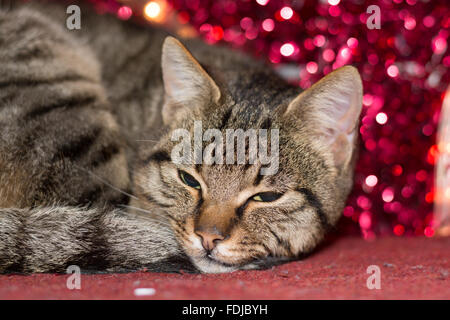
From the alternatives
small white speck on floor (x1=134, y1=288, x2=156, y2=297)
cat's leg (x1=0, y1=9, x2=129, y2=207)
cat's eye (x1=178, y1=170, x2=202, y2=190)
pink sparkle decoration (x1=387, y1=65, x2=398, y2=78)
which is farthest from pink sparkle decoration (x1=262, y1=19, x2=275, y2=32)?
small white speck on floor (x1=134, y1=288, x2=156, y2=297)

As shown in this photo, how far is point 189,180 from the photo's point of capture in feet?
5.36

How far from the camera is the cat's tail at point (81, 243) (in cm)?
135

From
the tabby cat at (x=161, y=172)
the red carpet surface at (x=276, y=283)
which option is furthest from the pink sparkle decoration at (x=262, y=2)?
the red carpet surface at (x=276, y=283)

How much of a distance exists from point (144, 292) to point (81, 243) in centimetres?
37

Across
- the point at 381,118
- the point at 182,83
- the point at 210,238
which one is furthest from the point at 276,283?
the point at 381,118

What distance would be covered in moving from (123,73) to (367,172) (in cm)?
127

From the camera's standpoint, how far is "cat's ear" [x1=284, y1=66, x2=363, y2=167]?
61.9 inches

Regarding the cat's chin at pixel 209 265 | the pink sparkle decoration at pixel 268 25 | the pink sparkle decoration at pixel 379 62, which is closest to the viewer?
the cat's chin at pixel 209 265

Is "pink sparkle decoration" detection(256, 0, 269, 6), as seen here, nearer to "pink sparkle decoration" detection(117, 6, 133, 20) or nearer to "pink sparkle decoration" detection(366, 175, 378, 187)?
"pink sparkle decoration" detection(117, 6, 133, 20)

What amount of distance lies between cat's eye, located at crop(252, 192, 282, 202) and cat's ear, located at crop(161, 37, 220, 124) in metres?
0.39

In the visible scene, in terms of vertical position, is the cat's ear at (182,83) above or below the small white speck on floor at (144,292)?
above

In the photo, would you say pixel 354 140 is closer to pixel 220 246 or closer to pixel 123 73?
pixel 220 246

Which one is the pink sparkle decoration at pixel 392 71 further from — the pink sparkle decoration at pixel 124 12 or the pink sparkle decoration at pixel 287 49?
the pink sparkle decoration at pixel 124 12

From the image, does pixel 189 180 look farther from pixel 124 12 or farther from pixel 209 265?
pixel 124 12
